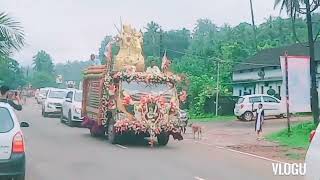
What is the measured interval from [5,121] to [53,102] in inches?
1078

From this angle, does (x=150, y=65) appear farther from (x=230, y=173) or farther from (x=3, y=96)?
(x=230, y=173)

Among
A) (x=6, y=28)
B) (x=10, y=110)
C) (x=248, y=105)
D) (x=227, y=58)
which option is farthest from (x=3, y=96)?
(x=227, y=58)

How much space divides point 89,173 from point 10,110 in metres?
2.93

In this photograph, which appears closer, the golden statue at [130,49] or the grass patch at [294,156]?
the grass patch at [294,156]

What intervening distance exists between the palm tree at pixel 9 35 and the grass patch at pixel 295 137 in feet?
34.4

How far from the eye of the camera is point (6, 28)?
14453 mm

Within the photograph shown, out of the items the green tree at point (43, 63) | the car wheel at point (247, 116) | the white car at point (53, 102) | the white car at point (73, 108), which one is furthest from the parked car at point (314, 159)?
the green tree at point (43, 63)

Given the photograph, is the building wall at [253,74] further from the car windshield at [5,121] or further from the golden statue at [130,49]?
the car windshield at [5,121]

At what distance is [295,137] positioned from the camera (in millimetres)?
22734

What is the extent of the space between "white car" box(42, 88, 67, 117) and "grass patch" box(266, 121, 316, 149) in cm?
1640

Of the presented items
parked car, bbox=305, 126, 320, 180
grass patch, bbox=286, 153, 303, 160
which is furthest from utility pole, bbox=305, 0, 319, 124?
parked car, bbox=305, 126, 320, 180

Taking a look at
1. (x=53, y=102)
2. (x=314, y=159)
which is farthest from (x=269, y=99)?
(x=314, y=159)

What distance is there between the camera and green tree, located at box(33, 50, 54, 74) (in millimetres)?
126500

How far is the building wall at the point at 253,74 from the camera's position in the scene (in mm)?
49588
